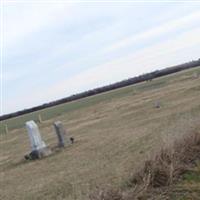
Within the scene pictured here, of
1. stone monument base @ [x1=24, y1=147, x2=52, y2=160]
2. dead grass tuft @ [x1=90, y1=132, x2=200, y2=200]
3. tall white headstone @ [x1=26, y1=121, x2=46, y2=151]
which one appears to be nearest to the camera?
dead grass tuft @ [x1=90, y1=132, x2=200, y2=200]

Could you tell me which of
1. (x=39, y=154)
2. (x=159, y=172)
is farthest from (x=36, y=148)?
(x=159, y=172)

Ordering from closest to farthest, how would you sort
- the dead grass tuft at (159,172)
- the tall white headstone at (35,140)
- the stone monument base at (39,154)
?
1. the dead grass tuft at (159,172)
2. the stone monument base at (39,154)
3. the tall white headstone at (35,140)

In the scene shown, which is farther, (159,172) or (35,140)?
(35,140)

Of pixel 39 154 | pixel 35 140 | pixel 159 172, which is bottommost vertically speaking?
pixel 39 154

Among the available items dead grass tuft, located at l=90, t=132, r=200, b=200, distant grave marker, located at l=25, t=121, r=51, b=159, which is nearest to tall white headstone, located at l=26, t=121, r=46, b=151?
distant grave marker, located at l=25, t=121, r=51, b=159

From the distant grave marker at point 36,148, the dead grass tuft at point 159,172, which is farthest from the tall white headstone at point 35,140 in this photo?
the dead grass tuft at point 159,172

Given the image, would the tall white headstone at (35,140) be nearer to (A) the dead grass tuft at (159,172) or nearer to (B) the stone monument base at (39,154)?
(B) the stone monument base at (39,154)

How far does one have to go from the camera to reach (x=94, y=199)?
8039mm

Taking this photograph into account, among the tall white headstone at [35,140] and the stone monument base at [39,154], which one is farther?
the tall white headstone at [35,140]

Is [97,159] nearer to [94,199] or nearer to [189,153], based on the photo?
[189,153]

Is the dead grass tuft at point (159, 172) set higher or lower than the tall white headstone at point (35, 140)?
lower

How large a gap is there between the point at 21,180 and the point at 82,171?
6.99 feet

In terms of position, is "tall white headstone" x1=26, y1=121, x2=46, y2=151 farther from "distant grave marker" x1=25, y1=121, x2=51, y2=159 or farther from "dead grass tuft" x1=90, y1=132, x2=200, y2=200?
"dead grass tuft" x1=90, y1=132, x2=200, y2=200

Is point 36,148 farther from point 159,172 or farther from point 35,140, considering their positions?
point 159,172
